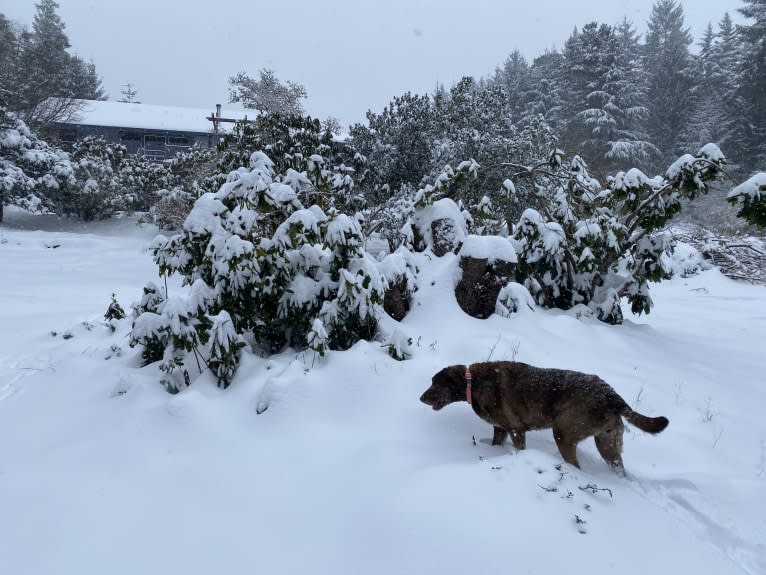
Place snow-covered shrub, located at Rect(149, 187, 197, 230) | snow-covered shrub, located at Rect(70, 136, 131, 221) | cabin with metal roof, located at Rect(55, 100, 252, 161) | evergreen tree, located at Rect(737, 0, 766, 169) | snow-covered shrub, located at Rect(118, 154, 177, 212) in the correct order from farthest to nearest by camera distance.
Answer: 1. cabin with metal roof, located at Rect(55, 100, 252, 161)
2. evergreen tree, located at Rect(737, 0, 766, 169)
3. snow-covered shrub, located at Rect(118, 154, 177, 212)
4. snow-covered shrub, located at Rect(70, 136, 131, 221)
5. snow-covered shrub, located at Rect(149, 187, 197, 230)

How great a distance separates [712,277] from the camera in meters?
14.3

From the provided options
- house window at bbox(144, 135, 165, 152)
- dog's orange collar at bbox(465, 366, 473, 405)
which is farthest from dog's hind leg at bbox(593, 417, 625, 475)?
house window at bbox(144, 135, 165, 152)

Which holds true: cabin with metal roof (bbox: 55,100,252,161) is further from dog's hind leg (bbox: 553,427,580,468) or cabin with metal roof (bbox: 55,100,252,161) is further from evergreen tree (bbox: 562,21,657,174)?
dog's hind leg (bbox: 553,427,580,468)

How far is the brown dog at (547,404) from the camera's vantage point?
2.98 metres

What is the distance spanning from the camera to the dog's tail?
2845 mm

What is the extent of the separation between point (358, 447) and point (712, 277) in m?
15.3

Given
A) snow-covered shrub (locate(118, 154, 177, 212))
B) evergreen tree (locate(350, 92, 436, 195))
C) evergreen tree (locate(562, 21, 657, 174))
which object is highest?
evergreen tree (locate(562, 21, 657, 174))

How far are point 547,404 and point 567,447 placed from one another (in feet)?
1.04

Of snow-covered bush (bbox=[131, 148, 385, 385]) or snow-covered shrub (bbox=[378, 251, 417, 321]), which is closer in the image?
snow-covered bush (bbox=[131, 148, 385, 385])

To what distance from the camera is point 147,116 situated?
33031 mm

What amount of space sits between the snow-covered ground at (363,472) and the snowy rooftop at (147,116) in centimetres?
2950

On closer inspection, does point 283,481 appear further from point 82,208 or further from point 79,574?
point 82,208

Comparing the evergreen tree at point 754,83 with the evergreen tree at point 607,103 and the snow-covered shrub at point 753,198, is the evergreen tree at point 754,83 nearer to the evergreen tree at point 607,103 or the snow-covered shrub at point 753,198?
the evergreen tree at point 607,103

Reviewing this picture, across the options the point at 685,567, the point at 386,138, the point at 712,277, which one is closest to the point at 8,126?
the point at 386,138
